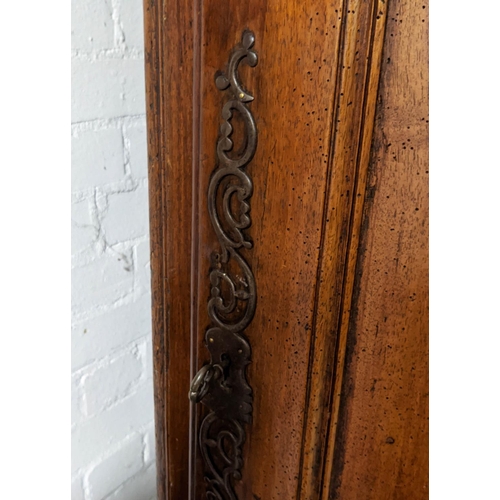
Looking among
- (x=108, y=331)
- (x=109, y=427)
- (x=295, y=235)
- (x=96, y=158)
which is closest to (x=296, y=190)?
(x=295, y=235)

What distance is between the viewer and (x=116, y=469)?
0.84 metres

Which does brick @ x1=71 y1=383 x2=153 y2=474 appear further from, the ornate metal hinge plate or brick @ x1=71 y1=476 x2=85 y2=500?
the ornate metal hinge plate

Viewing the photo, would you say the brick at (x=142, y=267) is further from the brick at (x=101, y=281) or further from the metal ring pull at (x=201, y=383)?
the metal ring pull at (x=201, y=383)

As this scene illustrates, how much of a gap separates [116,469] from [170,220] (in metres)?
0.57

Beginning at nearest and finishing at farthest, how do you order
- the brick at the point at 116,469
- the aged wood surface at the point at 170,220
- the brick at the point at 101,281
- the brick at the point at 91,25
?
the aged wood surface at the point at 170,220, the brick at the point at 91,25, the brick at the point at 101,281, the brick at the point at 116,469

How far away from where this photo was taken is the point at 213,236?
17.1 inches

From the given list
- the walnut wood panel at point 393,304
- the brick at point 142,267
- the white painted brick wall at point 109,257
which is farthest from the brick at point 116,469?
the walnut wood panel at point 393,304

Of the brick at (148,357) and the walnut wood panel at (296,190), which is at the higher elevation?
the walnut wood panel at (296,190)

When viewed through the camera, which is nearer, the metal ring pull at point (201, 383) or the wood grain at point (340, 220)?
the wood grain at point (340, 220)

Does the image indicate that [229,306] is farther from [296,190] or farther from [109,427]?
[109,427]

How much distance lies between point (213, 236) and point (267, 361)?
0.40 feet

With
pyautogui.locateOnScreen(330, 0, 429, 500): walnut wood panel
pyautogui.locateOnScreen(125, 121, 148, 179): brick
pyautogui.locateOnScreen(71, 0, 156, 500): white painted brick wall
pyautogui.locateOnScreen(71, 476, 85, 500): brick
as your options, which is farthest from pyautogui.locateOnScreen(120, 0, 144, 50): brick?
pyautogui.locateOnScreen(71, 476, 85, 500): brick

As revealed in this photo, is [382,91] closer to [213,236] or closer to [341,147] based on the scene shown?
[341,147]

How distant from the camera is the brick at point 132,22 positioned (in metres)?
0.64
